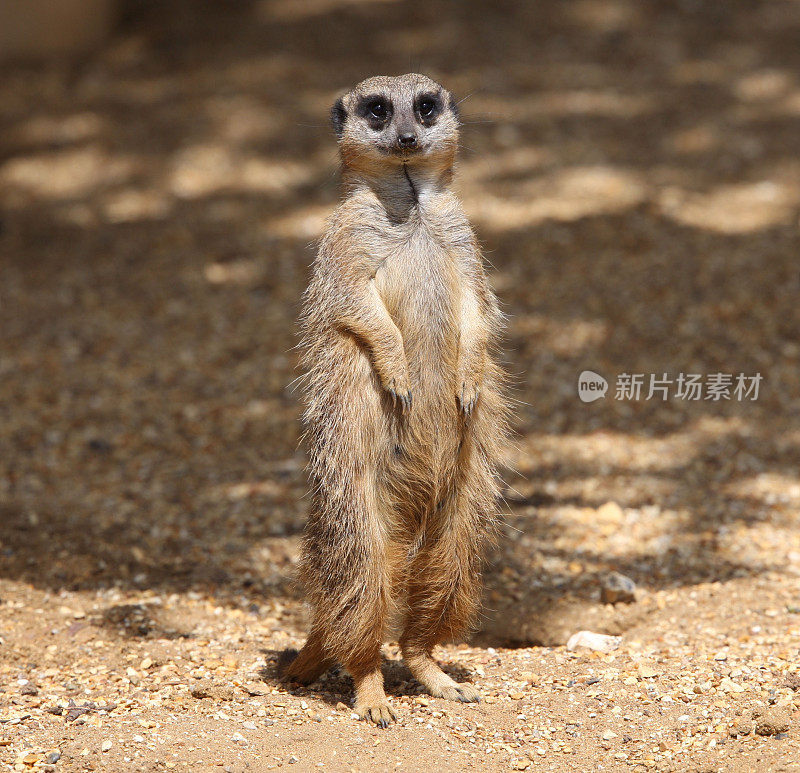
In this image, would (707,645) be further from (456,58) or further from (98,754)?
(456,58)

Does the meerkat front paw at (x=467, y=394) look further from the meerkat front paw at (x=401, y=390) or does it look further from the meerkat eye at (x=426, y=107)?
the meerkat eye at (x=426, y=107)

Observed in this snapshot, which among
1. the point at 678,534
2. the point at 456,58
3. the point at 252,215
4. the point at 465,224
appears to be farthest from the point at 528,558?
the point at 456,58

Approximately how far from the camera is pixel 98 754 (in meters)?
2.97

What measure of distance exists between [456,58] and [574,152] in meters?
1.60

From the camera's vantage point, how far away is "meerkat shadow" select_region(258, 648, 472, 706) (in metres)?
3.52

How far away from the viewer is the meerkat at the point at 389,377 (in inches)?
126

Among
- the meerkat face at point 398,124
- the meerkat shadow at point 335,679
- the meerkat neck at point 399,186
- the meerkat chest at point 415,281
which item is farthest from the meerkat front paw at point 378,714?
the meerkat face at point 398,124

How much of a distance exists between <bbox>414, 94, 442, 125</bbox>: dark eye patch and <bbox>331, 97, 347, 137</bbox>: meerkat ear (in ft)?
0.89

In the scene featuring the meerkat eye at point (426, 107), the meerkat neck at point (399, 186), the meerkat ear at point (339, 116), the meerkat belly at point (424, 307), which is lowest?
the meerkat belly at point (424, 307)

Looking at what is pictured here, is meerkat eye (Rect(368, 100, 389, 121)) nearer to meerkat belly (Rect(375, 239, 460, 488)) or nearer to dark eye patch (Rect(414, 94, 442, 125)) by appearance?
dark eye patch (Rect(414, 94, 442, 125))

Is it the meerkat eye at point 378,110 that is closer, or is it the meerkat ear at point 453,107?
the meerkat eye at point 378,110

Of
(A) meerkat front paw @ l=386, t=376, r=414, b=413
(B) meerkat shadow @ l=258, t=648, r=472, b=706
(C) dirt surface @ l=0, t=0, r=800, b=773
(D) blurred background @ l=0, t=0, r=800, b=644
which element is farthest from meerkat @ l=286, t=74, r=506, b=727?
(D) blurred background @ l=0, t=0, r=800, b=644

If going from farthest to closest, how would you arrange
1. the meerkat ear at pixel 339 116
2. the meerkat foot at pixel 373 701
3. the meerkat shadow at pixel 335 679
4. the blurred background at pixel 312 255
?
1. the blurred background at pixel 312 255
2. the meerkat shadow at pixel 335 679
3. the meerkat ear at pixel 339 116
4. the meerkat foot at pixel 373 701

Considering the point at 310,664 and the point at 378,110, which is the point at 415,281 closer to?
the point at 378,110
